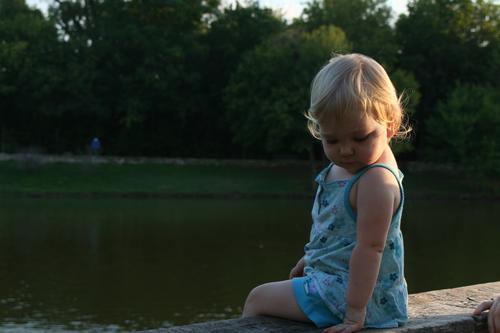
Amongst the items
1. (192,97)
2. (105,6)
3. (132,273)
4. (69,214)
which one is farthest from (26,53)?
(132,273)

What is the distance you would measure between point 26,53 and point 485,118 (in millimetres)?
28974

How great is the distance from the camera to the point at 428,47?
50.6 m

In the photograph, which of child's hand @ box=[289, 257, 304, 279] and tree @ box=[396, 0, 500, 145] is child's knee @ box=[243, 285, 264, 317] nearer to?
child's hand @ box=[289, 257, 304, 279]

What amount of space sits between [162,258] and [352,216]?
16.5 metres

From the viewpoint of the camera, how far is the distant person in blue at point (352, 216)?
2805mm

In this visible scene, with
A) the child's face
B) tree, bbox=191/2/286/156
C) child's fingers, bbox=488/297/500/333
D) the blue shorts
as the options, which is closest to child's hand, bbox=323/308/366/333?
the blue shorts

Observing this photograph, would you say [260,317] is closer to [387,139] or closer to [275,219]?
[387,139]

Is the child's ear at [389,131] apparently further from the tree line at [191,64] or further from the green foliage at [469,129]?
the tree line at [191,64]

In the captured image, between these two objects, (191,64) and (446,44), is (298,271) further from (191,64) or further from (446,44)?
(446,44)

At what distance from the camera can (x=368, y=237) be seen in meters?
2.85

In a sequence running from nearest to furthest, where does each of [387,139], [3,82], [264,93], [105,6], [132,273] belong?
[387,139]
[132,273]
[264,93]
[3,82]
[105,6]

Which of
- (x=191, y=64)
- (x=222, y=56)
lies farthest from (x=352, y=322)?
(x=222, y=56)

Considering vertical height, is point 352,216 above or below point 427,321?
above

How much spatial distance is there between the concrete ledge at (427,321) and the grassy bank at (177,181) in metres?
34.2
